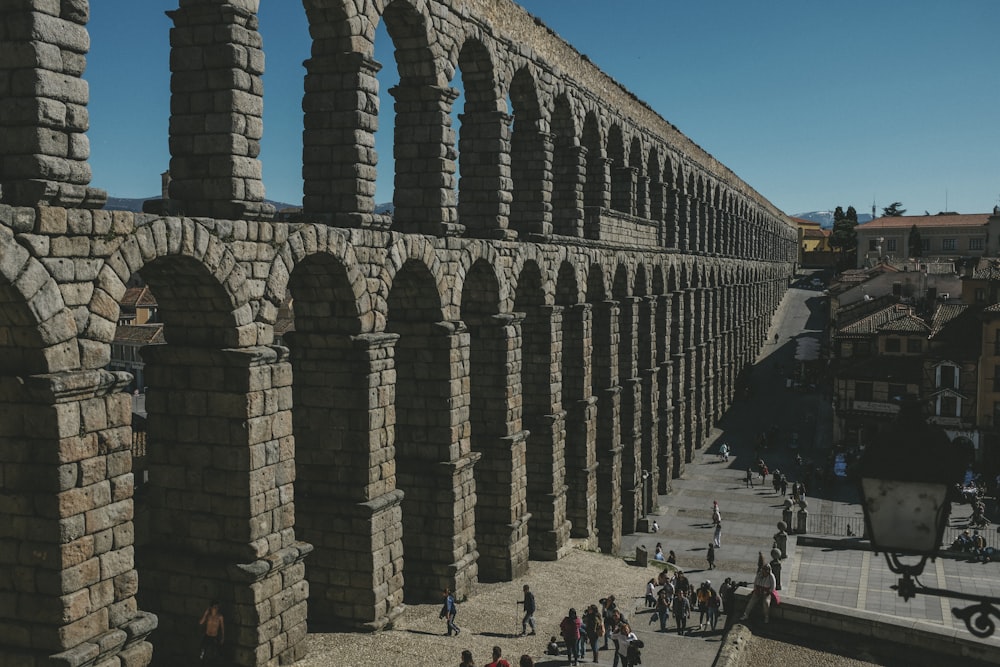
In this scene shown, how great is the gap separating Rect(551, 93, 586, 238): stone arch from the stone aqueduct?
14 cm

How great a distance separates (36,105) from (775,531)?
36390mm

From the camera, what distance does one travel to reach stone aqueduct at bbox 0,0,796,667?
1134 centimetres

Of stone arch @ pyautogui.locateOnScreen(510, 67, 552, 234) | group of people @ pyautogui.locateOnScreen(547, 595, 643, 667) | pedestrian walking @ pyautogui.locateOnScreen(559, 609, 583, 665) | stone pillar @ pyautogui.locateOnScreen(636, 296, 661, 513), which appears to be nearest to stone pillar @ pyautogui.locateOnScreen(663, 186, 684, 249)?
stone pillar @ pyautogui.locateOnScreen(636, 296, 661, 513)

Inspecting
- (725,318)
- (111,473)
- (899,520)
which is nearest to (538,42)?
(111,473)

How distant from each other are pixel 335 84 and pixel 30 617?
10938 mm

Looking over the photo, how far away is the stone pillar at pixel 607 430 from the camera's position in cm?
3509

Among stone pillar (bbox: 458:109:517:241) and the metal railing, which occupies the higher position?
stone pillar (bbox: 458:109:517:241)

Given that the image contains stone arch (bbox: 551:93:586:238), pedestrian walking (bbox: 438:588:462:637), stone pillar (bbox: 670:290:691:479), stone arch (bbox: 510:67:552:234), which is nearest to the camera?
pedestrian walking (bbox: 438:588:462:637)

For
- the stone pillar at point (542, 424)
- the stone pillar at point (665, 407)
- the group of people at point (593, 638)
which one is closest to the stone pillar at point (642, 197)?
the stone pillar at point (665, 407)

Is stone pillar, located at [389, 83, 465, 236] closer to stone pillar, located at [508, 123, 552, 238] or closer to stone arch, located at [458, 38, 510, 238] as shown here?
stone arch, located at [458, 38, 510, 238]

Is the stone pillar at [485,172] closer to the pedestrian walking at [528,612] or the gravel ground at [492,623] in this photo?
the pedestrian walking at [528,612]

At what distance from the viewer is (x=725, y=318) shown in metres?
64.1

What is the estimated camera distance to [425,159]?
21.2m

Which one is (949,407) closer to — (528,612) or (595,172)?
(595,172)
